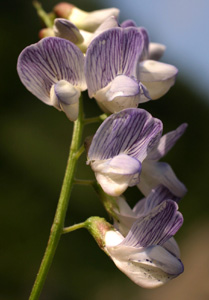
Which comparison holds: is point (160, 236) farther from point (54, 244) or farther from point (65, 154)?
point (65, 154)

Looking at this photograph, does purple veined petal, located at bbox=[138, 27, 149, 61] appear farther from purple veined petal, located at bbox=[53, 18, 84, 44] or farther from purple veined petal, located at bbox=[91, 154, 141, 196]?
purple veined petal, located at bbox=[91, 154, 141, 196]

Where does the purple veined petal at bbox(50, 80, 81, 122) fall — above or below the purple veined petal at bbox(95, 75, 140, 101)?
below

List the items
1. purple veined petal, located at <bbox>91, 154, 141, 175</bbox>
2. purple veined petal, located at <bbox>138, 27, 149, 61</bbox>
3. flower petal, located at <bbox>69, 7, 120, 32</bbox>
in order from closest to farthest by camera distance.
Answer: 1. purple veined petal, located at <bbox>91, 154, 141, 175</bbox>
2. purple veined petal, located at <bbox>138, 27, 149, 61</bbox>
3. flower petal, located at <bbox>69, 7, 120, 32</bbox>

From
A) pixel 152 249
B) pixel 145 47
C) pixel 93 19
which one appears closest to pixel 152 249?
pixel 152 249

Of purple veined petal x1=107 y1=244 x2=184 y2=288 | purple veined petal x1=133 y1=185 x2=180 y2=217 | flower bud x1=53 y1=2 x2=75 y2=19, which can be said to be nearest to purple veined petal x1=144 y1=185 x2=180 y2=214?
purple veined petal x1=133 y1=185 x2=180 y2=217

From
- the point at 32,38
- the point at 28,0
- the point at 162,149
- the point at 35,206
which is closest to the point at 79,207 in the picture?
the point at 35,206

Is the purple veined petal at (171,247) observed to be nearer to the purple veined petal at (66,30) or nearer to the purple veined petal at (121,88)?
the purple veined petal at (121,88)

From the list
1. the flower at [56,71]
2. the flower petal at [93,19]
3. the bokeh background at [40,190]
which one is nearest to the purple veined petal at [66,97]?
the flower at [56,71]
